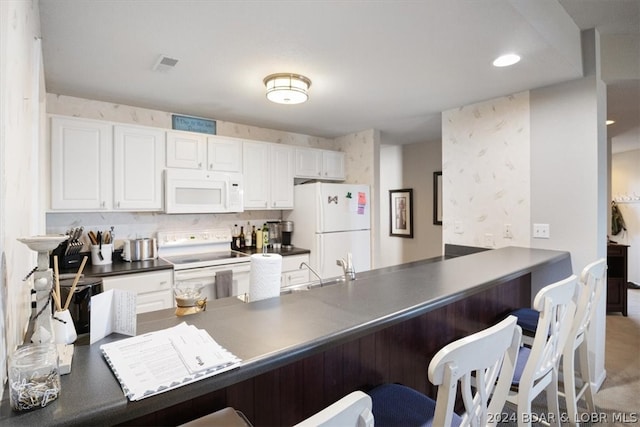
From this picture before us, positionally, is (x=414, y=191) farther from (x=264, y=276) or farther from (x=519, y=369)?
(x=264, y=276)

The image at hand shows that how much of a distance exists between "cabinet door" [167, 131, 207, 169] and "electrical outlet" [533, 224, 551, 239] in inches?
121

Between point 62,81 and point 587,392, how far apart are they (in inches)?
166

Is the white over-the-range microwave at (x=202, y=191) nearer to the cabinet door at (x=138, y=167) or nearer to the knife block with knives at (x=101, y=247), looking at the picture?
the cabinet door at (x=138, y=167)

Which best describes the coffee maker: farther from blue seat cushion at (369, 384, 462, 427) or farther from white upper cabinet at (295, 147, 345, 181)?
blue seat cushion at (369, 384, 462, 427)

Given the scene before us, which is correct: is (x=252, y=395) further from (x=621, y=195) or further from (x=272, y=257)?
(x=621, y=195)

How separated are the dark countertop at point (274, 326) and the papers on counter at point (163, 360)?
0.02 m

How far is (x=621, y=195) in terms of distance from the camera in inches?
219

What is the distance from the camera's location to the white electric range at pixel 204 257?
2.93 metres

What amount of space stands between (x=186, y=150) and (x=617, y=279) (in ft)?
16.9

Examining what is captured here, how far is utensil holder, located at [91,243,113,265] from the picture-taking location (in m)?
2.82

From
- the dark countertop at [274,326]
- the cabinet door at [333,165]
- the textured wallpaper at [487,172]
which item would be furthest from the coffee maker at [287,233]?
the dark countertop at [274,326]

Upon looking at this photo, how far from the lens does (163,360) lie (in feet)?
2.69

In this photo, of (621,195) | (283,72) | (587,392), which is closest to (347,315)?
(283,72)

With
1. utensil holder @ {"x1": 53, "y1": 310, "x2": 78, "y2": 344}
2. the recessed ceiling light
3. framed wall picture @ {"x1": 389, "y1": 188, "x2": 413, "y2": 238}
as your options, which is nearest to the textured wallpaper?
the recessed ceiling light
